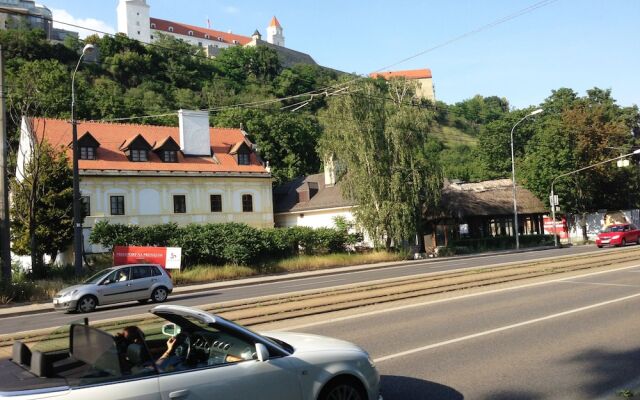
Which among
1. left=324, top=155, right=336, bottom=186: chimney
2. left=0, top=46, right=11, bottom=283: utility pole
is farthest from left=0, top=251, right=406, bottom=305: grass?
left=324, top=155, right=336, bottom=186: chimney

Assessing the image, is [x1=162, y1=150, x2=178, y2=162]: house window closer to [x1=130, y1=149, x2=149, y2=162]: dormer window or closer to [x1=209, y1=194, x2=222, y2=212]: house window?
[x1=130, y1=149, x2=149, y2=162]: dormer window

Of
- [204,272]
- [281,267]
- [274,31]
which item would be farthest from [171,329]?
[274,31]

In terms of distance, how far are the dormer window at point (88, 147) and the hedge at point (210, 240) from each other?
10.9 m

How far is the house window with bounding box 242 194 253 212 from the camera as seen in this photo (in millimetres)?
45656

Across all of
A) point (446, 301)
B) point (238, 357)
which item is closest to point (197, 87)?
point (446, 301)

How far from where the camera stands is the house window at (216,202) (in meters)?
44.0

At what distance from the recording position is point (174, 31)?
528 feet

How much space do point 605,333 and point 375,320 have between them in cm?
398

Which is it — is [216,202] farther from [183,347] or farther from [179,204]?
[183,347]

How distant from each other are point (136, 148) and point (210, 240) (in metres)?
13.8

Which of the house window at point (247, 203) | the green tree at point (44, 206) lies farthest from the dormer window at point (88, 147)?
the house window at point (247, 203)

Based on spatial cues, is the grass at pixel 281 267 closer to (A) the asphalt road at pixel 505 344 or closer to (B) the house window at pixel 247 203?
(B) the house window at pixel 247 203

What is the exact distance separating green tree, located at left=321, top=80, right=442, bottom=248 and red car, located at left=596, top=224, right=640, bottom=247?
1180cm

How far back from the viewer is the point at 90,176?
38.6 m
